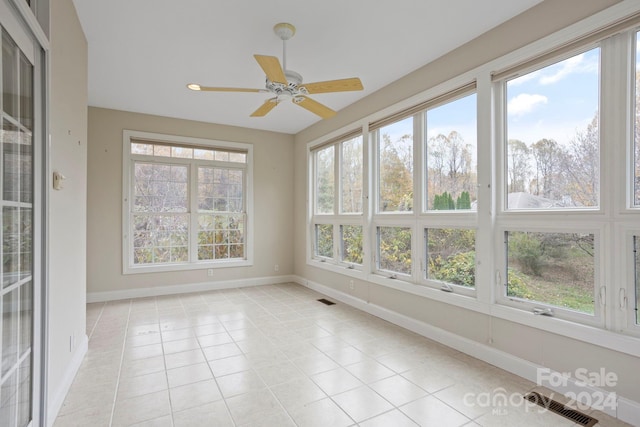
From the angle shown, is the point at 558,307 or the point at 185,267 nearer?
the point at 558,307

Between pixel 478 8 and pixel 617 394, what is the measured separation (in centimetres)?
277

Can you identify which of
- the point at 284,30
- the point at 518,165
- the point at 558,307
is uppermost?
the point at 284,30

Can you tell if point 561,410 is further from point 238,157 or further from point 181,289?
point 238,157

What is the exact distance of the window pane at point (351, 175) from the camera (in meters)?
4.38

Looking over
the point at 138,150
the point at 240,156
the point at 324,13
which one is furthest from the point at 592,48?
the point at 138,150

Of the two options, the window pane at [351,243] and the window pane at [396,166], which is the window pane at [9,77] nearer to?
the window pane at [396,166]

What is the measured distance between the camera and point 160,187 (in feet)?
16.2

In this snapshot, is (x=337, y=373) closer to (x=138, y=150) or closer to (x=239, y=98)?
(x=239, y=98)

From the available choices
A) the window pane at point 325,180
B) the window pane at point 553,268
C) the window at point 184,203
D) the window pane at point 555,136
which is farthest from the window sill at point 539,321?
the window at point 184,203

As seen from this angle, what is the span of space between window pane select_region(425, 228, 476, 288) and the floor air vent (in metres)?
0.94

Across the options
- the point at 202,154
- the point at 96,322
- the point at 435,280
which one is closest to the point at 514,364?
the point at 435,280

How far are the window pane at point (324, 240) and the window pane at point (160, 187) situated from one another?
2.21m

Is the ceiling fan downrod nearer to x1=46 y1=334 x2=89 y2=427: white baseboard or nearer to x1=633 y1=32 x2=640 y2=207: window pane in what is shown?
x1=633 y1=32 x2=640 y2=207: window pane

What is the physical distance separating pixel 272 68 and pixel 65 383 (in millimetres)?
2614
